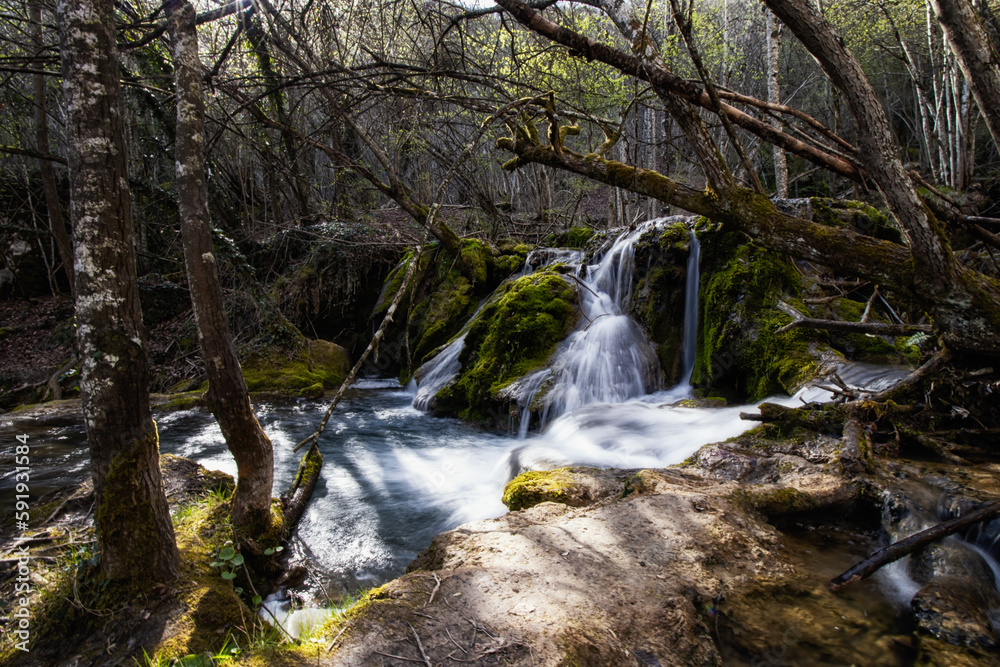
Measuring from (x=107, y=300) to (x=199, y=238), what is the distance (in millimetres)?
714

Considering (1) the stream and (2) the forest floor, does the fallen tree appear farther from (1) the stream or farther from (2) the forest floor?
(2) the forest floor

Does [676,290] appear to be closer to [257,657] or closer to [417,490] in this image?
[417,490]

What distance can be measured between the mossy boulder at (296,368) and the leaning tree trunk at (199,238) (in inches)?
269

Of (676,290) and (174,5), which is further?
(676,290)

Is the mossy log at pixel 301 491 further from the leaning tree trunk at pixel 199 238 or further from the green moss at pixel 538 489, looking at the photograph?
the green moss at pixel 538 489

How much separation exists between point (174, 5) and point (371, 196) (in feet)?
38.6

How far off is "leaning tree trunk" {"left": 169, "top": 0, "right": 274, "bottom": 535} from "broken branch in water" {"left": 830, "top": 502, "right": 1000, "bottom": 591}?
3.38 metres

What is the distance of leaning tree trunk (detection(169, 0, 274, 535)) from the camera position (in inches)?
112

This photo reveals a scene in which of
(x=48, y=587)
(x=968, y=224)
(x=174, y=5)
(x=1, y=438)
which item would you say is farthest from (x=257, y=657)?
(x=1, y=438)

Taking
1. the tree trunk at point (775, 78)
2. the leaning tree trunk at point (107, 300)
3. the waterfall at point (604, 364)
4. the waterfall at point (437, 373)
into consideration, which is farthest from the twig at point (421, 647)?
the tree trunk at point (775, 78)

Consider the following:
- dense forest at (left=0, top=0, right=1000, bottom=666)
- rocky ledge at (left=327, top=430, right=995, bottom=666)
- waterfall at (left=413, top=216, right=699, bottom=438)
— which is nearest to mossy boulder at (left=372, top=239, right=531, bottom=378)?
waterfall at (left=413, top=216, right=699, bottom=438)

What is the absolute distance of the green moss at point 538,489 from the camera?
11.0 feet

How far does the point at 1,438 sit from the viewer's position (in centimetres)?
626

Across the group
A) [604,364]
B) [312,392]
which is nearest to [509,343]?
[604,364]
